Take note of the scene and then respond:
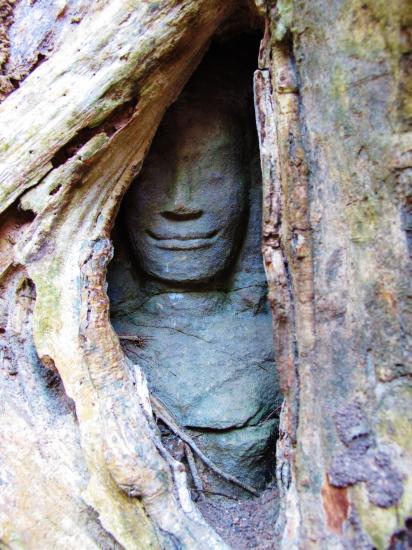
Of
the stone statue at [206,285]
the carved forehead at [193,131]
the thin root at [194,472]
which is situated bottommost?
the thin root at [194,472]

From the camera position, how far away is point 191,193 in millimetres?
1557

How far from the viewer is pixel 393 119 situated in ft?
2.91

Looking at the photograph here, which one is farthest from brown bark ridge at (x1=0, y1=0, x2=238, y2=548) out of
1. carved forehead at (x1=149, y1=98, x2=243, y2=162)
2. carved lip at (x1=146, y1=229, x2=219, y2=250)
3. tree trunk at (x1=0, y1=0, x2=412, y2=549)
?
carved lip at (x1=146, y1=229, x2=219, y2=250)

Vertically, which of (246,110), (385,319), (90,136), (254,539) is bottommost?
(254,539)

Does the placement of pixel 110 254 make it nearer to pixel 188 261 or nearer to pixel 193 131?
pixel 188 261

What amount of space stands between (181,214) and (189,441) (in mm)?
687

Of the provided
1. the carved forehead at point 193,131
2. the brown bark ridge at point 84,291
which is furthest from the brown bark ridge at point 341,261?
the carved forehead at point 193,131

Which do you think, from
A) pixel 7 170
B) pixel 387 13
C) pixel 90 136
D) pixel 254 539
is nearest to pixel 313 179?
pixel 387 13

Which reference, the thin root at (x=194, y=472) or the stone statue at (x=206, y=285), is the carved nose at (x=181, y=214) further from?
the thin root at (x=194, y=472)

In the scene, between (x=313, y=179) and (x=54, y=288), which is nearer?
(x=313, y=179)

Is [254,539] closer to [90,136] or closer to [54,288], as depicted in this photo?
[54,288]

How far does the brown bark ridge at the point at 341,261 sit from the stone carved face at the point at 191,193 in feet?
1.50

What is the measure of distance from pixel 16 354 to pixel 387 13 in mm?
1111

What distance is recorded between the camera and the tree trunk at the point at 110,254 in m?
0.89
